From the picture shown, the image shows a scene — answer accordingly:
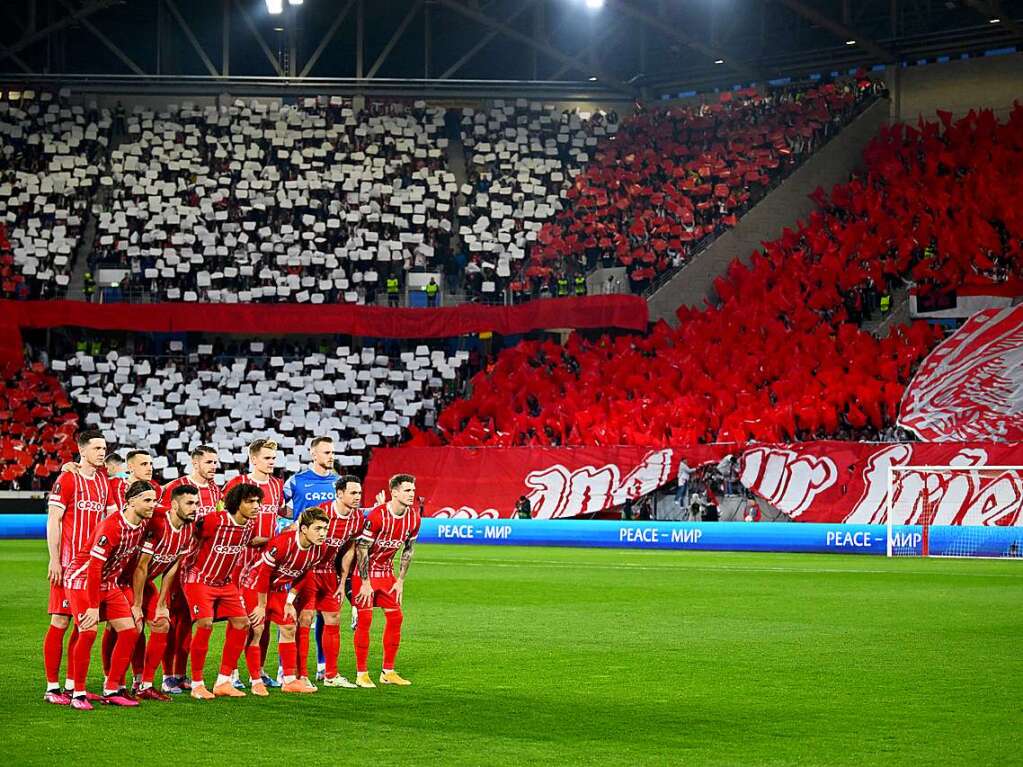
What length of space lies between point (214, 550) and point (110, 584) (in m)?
0.74

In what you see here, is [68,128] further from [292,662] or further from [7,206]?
[292,662]

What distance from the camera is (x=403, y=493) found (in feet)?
36.1

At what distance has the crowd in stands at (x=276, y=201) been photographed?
42.0 metres

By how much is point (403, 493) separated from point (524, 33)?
39339 millimetres

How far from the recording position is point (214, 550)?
34.1 ft

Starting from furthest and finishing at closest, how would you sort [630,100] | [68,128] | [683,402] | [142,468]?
[630,100], [68,128], [683,402], [142,468]

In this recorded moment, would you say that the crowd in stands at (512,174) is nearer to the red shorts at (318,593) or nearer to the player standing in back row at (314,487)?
the player standing in back row at (314,487)

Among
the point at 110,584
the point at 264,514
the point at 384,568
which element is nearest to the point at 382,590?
the point at 384,568

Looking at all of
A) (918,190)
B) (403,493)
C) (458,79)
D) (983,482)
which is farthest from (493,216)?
(403,493)

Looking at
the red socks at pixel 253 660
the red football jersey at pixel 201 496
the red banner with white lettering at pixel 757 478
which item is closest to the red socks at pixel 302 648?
the red socks at pixel 253 660

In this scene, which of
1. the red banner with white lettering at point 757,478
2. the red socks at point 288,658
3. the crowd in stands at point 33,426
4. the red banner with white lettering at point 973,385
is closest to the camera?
the red socks at point 288,658

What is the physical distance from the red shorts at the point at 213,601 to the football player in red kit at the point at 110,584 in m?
0.48

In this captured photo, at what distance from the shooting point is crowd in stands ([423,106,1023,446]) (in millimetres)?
32250

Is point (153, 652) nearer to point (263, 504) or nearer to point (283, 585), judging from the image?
point (283, 585)
